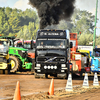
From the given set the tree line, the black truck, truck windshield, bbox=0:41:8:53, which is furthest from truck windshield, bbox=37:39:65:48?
the tree line

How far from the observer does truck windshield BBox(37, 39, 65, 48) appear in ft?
60.5

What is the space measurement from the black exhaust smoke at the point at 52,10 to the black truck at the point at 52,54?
1250cm

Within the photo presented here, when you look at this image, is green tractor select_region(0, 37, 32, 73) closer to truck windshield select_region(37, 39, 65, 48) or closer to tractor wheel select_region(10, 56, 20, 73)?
tractor wheel select_region(10, 56, 20, 73)

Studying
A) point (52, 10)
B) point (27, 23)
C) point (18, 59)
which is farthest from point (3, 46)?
point (27, 23)

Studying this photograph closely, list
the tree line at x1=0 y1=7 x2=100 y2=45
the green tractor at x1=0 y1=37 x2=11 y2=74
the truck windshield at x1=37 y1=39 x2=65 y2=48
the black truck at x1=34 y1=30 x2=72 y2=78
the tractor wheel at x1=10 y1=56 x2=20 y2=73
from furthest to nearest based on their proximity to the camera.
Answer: the tree line at x1=0 y1=7 x2=100 y2=45, the tractor wheel at x1=10 y1=56 x2=20 y2=73, the green tractor at x1=0 y1=37 x2=11 y2=74, the truck windshield at x1=37 y1=39 x2=65 y2=48, the black truck at x1=34 y1=30 x2=72 y2=78

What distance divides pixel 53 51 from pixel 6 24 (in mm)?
93732

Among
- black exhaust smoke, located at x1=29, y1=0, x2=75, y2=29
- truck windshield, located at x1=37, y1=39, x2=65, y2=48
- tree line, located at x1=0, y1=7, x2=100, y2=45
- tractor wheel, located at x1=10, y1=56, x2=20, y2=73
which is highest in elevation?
tree line, located at x1=0, y1=7, x2=100, y2=45

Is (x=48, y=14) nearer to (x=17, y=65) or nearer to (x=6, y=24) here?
(x=17, y=65)

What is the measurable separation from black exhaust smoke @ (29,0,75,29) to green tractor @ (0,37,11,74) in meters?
10.8

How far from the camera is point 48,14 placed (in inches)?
1256

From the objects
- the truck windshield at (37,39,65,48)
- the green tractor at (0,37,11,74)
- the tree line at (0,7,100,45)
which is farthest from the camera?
the tree line at (0,7,100,45)

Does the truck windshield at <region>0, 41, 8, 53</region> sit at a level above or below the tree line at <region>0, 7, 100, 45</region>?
below

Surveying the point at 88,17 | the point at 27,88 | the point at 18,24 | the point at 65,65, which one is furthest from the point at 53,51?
the point at 88,17

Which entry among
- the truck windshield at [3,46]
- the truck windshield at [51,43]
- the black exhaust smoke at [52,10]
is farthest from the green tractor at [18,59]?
the black exhaust smoke at [52,10]
